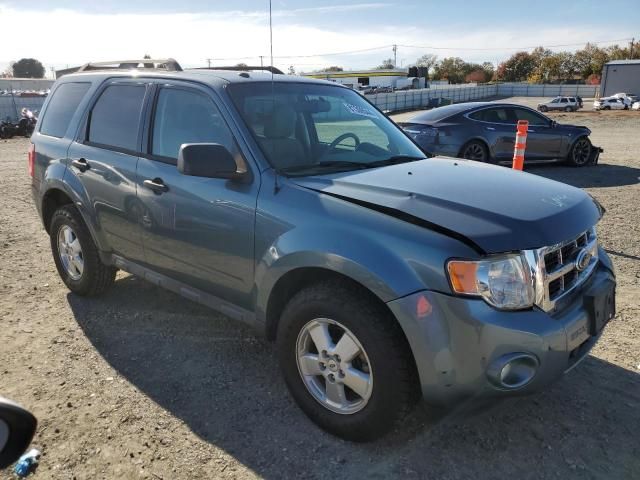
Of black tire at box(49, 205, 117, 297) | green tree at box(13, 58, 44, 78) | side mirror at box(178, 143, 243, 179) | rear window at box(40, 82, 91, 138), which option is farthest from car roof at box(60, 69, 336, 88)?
green tree at box(13, 58, 44, 78)

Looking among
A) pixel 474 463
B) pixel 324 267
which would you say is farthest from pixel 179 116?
pixel 474 463

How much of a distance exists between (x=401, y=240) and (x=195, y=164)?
47.2 inches

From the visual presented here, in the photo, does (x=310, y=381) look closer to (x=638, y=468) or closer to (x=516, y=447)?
(x=516, y=447)

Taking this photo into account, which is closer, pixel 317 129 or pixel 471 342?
pixel 471 342

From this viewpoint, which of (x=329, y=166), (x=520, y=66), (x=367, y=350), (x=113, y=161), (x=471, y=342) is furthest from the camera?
(x=520, y=66)

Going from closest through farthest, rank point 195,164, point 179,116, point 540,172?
point 195,164
point 179,116
point 540,172

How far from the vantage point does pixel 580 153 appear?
1219 centimetres

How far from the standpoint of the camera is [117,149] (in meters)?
3.91

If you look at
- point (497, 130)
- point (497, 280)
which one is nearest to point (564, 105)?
point (497, 130)

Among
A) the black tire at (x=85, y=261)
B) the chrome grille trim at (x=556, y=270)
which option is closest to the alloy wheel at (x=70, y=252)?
the black tire at (x=85, y=261)

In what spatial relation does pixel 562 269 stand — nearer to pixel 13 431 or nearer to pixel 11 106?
pixel 13 431

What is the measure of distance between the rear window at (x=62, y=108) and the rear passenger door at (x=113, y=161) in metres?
0.31

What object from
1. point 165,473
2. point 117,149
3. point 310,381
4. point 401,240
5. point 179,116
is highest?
point 179,116

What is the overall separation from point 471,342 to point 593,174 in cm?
1035
